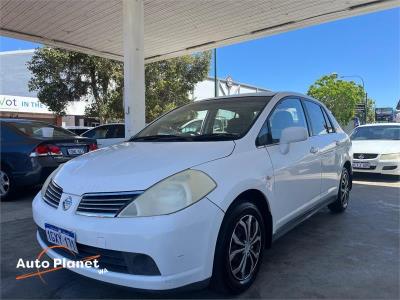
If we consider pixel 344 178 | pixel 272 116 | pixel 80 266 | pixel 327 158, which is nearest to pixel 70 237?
pixel 80 266

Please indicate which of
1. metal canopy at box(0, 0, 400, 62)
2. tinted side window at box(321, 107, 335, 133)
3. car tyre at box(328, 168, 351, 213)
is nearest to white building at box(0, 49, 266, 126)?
metal canopy at box(0, 0, 400, 62)

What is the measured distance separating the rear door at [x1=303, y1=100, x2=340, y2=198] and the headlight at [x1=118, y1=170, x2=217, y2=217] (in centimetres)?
201

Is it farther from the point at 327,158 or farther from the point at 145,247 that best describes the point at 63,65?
the point at 145,247

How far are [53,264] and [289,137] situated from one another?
7.63ft

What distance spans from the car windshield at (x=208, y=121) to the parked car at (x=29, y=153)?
2.66m

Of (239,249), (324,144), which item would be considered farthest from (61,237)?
(324,144)

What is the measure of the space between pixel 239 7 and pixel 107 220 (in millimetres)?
7854

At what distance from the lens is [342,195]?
5418 millimetres

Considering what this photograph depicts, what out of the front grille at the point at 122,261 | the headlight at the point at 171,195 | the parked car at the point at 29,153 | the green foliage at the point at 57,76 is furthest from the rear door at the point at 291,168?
the green foliage at the point at 57,76

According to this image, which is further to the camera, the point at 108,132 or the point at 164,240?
the point at 108,132

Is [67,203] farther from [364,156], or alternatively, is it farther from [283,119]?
[364,156]

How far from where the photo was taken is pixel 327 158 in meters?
4.57

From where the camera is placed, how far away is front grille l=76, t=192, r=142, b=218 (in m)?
2.52

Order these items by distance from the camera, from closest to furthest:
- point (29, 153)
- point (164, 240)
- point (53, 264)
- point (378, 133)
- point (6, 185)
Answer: point (164, 240) < point (53, 264) < point (29, 153) < point (6, 185) < point (378, 133)
